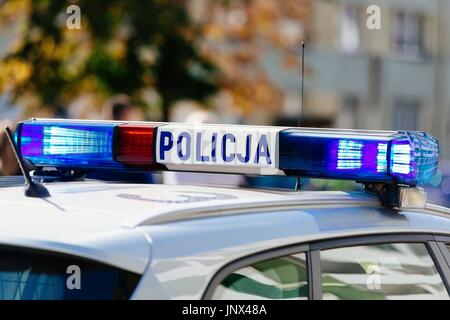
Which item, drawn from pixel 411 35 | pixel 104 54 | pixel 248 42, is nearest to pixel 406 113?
pixel 411 35

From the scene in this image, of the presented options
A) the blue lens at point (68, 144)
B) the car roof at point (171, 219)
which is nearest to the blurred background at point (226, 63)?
the blue lens at point (68, 144)

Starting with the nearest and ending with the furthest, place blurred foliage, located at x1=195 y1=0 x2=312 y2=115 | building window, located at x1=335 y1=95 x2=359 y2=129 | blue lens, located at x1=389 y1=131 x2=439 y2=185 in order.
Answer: blue lens, located at x1=389 y1=131 x2=439 y2=185, blurred foliage, located at x1=195 y1=0 x2=312 y2=115, building window, located at x1=335 y1=95 x2=359 y2=129

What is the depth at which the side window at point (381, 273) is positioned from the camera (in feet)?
8.46

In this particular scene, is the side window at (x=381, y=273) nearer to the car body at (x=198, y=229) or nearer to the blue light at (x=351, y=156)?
the car body at (x=198, y=229)

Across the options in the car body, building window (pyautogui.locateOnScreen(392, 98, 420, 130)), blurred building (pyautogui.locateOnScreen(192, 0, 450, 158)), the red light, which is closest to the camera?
the car body

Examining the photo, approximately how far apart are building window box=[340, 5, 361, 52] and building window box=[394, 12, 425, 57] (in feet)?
5.35

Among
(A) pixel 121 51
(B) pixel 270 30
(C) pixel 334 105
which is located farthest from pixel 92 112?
(C) pixel 334 105

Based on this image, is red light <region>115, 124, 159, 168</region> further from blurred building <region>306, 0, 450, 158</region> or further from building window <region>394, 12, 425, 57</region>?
building window <region>394, 12, 425, 57</region>

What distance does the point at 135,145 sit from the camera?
2869mm

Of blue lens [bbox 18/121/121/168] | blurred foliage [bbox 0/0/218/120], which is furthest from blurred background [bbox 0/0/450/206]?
blue lens [bbox 18/121/121/168]

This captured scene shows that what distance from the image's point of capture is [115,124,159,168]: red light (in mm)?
2844

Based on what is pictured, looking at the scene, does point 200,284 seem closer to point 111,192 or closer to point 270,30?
point 111,192

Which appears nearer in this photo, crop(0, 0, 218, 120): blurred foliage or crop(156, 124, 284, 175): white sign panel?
crop(156, 124, 284, 175): white sign panel
